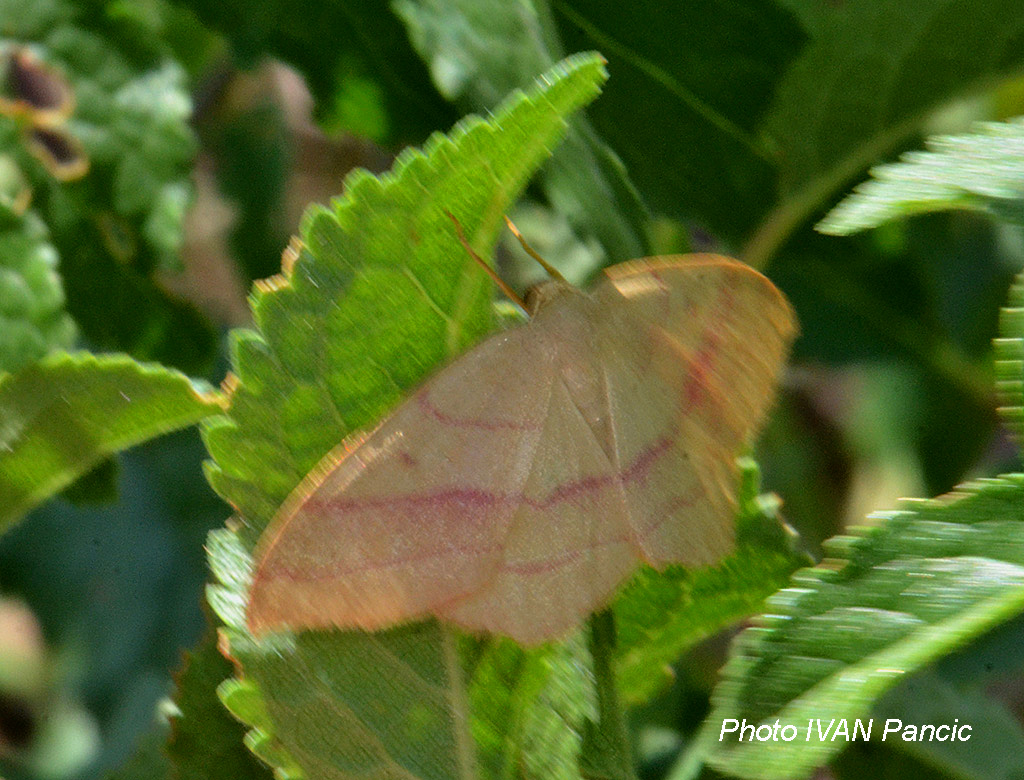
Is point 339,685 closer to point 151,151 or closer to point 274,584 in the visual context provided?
point 274,584

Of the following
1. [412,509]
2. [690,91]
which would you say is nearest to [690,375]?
[412,509]

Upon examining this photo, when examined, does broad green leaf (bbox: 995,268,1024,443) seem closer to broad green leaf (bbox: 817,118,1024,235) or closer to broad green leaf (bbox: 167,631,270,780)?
broad green leaf (bbox: 817,118,1024,235)

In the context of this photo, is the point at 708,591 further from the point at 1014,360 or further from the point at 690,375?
the point at 1014,360

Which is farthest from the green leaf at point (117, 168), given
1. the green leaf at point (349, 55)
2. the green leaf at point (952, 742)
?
the green leaf at point (952, 742)

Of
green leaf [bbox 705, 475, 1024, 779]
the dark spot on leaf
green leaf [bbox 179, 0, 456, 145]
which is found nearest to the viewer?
green leaf [bbox 705, 475, 1024, 779]

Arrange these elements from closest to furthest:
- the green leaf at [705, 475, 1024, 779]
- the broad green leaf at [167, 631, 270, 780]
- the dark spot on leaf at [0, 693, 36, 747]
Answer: the green leaf at [705, 475, 1024, 779] < the broad green leaf at [167, 631, 270, 780] < the dark spot on leaf at [0, 693, 36, 747]

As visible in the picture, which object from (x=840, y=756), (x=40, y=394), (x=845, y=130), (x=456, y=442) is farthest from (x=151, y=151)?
(x=840, y=756)

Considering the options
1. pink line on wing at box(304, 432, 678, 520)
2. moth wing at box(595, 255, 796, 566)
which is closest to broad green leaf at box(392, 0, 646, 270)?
moth wing at box(595, 255, 796, 566)

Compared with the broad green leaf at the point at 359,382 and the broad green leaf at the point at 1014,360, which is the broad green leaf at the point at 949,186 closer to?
the broad green leaf at the point at 1014,360
